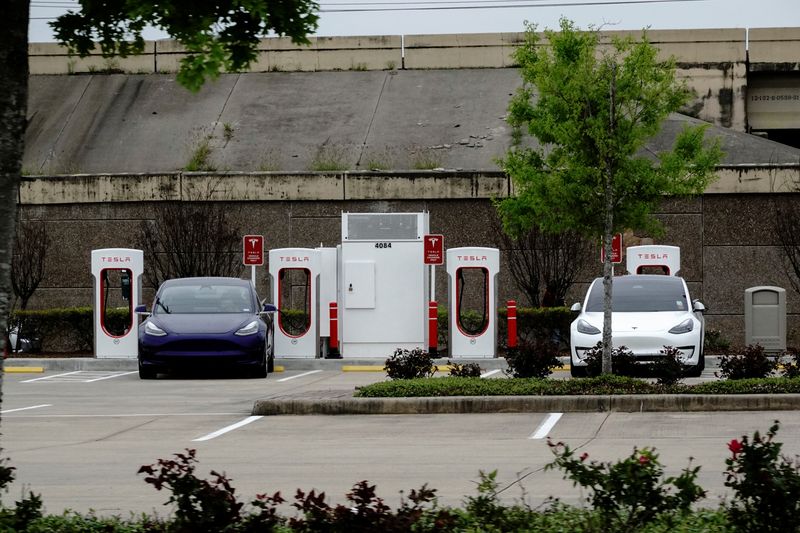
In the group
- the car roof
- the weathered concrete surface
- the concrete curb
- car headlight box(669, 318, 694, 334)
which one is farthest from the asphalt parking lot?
the weathered concrete surface

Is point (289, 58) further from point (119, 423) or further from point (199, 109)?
point (119, 423)

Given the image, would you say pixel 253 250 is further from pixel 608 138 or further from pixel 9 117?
pixel 9 117

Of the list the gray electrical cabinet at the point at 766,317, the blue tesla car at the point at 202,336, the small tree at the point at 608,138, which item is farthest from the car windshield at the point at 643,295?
the blue tesla car at the point at 202,336

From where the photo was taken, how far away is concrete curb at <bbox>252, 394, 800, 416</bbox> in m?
15.1

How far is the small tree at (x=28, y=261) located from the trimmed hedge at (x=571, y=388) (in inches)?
658

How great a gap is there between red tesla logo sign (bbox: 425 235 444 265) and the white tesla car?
4.02 m

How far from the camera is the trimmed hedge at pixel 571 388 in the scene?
15.6 metres

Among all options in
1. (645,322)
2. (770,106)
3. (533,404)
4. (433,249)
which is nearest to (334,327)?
(433,249)

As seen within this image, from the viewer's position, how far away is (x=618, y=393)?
1560cm

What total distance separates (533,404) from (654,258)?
470 inches

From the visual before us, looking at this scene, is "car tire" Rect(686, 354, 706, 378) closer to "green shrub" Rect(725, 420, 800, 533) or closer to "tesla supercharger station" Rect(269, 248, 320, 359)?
"tesla supercharger station" Rect(269, 248, 320, 359)

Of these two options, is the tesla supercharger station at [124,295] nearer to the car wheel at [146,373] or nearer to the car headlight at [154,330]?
the car wheel at [146,373]

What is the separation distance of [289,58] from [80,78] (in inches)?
237

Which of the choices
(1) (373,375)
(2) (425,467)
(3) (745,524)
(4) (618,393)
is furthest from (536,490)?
(1) (373,375)
